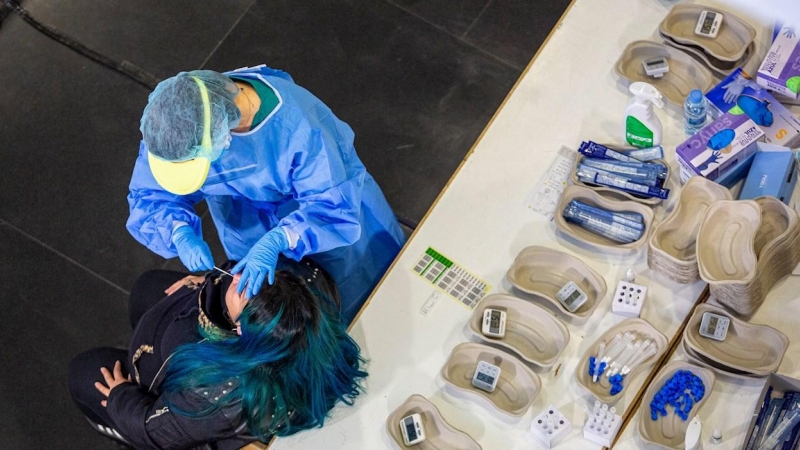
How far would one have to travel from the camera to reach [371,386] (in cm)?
248

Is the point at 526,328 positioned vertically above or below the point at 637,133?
below

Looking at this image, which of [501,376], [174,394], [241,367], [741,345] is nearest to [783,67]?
[741,345]

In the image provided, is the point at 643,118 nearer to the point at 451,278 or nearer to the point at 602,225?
the point at 602,225

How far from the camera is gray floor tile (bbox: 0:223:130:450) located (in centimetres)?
341

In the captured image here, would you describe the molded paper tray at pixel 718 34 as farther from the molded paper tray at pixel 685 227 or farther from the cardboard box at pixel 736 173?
the molded paper tray at pixel 685 227

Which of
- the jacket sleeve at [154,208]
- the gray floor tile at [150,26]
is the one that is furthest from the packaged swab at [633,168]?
the gray floor tile at [150,26]

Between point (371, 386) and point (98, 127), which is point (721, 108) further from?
point (98, 127)

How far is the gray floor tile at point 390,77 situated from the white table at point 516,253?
0.97 m

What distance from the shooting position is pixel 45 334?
3568 millimetres

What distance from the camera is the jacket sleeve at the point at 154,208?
2479 millimetres

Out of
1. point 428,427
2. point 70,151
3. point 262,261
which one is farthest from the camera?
point 70,151

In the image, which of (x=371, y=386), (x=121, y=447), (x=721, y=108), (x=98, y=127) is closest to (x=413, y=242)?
(x=371, y=386)

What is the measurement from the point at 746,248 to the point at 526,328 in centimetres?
65

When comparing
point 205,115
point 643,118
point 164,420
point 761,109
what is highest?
point 761,109
